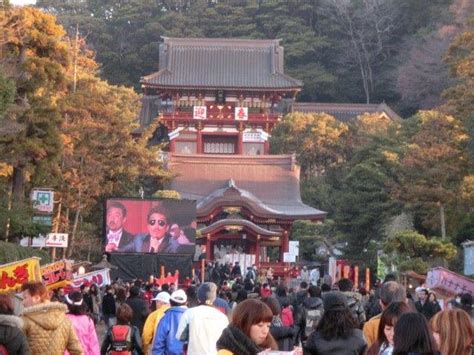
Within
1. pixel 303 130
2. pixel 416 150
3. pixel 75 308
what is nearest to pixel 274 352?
pixel 75 308

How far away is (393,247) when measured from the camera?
94.1 ft

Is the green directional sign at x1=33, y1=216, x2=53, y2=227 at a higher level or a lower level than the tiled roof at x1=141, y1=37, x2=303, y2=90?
lower

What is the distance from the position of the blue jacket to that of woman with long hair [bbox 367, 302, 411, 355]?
262 cm

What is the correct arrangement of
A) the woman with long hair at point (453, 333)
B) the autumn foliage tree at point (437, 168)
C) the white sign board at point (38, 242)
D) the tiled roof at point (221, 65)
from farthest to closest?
the tiled roof at point (221, 65) < the autumn foliage tree at point (437, 168) < the white sign board at point (38, 242) < the woman with long hair at point (453, 333)

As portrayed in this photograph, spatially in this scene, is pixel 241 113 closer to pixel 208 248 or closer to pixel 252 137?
pixel 252 137

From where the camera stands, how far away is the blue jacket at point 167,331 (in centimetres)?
916

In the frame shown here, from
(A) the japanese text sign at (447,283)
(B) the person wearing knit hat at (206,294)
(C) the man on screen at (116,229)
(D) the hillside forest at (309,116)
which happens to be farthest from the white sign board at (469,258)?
(B) the person wearing knit hat at (206,294)

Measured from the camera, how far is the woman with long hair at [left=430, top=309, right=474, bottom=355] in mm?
5758

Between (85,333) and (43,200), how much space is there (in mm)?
17816

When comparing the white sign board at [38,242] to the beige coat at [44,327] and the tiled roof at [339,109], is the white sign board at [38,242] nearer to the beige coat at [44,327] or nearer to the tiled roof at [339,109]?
the beige coat at [44,327]

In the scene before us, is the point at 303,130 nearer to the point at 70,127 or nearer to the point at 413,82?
the point at 413,82

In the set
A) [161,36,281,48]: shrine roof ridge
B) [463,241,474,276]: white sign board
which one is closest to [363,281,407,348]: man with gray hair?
[463,241,474,276]: white sign board

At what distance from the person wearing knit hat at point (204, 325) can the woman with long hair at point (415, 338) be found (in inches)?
111

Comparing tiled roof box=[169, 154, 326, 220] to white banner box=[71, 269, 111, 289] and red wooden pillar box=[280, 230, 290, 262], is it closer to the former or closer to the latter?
red wooden pillar box=[280, 230, 290, 262]
